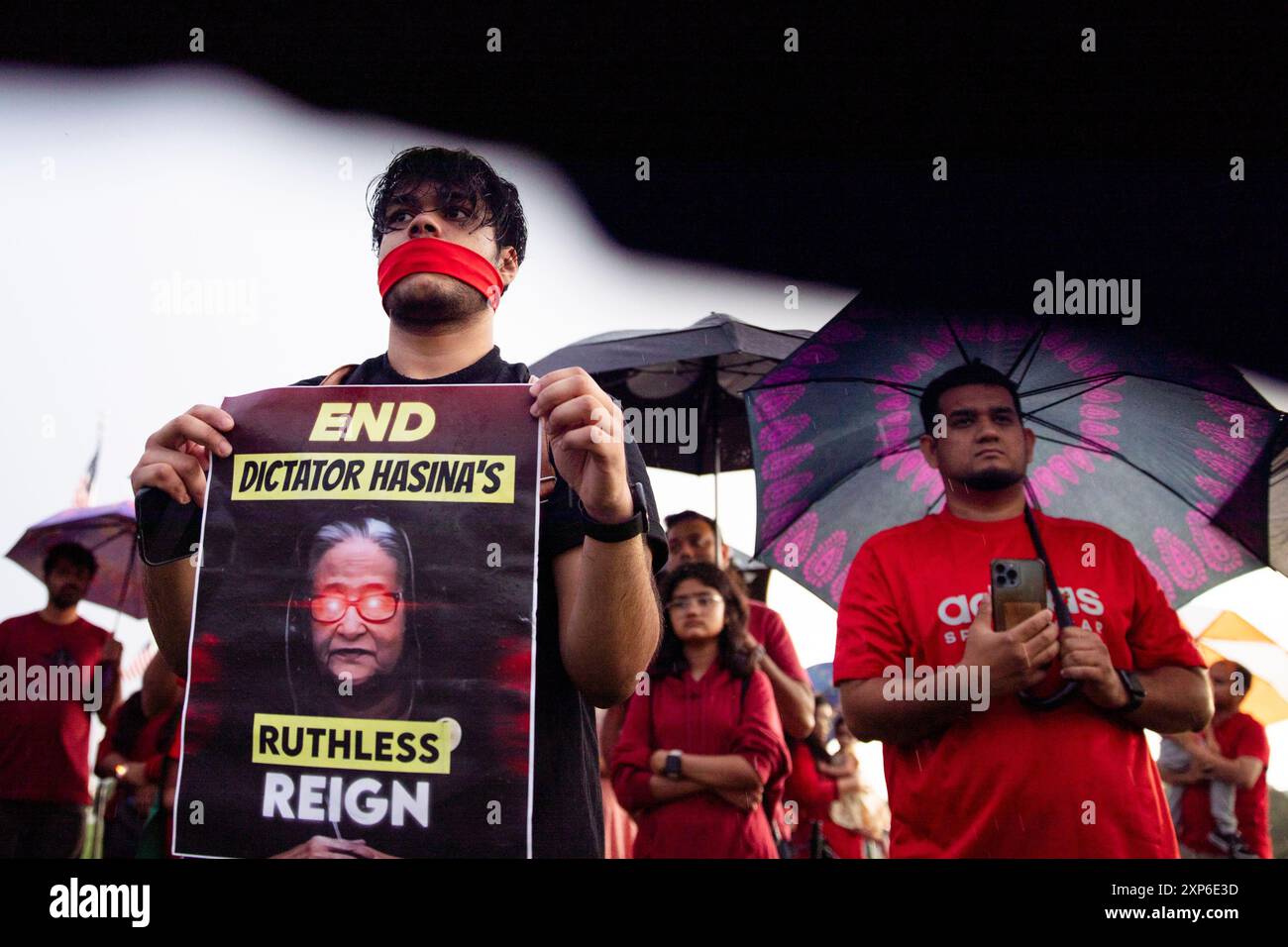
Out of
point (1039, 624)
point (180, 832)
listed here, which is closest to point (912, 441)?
point (1039, 624)

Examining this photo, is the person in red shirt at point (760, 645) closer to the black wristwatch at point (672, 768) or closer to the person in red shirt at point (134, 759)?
the black wristwatch at point (672, 768)

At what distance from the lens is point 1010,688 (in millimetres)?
2264

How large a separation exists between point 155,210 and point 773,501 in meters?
1.61

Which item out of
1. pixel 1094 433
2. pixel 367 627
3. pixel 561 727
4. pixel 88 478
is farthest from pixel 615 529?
pixel 88 478

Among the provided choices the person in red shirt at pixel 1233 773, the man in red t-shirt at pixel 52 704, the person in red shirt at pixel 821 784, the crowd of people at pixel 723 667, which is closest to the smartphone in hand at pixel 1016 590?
the crowd of people at pixel 723 667

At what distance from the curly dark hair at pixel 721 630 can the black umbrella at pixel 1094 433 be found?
229 millimetres

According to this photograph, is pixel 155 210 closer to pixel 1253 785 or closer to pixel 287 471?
pixel 287 471

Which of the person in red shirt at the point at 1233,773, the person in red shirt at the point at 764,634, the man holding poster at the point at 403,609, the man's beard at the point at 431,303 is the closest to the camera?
the man holding poster at the point at 403,609

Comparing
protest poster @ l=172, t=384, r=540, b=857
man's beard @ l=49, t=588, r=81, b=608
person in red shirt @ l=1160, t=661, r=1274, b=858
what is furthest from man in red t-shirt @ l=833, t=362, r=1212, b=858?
man's beard @ l=49, t=588, r=81, b=608

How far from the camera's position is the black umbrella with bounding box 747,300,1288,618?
100 inches

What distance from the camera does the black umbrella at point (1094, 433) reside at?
8.34ft

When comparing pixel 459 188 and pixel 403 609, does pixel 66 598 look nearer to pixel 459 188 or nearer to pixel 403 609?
pixel 403 609

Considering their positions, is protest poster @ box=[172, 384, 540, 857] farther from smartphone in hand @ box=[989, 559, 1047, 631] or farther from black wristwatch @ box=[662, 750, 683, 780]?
smartphone in hand @ box=[989, 559, 1047, 631]
